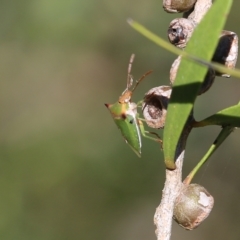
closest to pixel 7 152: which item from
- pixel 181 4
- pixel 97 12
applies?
pixel 97 12

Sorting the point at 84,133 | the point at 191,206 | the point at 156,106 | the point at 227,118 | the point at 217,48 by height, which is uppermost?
the point at 217,48

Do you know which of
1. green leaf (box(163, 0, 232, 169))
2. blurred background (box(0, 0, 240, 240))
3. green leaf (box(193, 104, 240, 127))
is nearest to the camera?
green leaf (box(163, 0, 232, 169))

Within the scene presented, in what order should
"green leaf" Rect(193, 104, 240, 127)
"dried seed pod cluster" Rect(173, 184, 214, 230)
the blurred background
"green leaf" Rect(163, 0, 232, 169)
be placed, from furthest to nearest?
the blurred background < "dried seed pod cluster" Rect(173, 184, 214, 230) < "green leaf" Rect(193, 104, 240, 127) < "green leaf" Rect(163, 0, 232, 169)

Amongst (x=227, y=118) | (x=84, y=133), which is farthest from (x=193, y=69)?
(x=84, y=133)

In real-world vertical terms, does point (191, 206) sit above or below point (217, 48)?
below

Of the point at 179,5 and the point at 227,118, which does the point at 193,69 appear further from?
the point at 179,5

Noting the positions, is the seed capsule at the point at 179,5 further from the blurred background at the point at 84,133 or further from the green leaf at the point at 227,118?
the blurred background at the point at 84,133

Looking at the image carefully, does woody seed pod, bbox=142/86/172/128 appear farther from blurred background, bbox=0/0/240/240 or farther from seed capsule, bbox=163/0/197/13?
blurred background, bbox=0/0/240/240

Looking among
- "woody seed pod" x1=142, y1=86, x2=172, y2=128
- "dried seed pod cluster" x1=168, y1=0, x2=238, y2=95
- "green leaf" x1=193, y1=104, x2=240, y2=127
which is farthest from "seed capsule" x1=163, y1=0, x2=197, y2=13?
"green leaf" x1=193, y1=104, x2=240, y2=127
